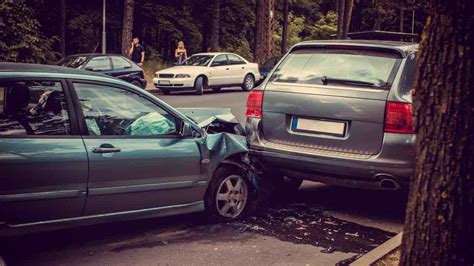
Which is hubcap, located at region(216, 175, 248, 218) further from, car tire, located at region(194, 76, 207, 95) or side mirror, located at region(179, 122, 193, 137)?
car tire, located at region(194, 76, 207, 95)

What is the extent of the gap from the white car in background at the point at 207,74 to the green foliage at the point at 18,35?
16.8ft

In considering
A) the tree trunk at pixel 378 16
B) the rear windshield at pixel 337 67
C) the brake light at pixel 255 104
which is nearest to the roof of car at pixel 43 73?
the brake light at pixel 255 104

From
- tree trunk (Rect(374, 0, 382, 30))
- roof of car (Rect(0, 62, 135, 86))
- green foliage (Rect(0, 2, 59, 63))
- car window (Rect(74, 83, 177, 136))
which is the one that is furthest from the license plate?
tree trunk (Rect(374, 0, 382, 30))

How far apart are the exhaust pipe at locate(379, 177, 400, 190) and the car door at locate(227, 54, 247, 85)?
62.0 feet

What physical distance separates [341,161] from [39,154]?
108 inches

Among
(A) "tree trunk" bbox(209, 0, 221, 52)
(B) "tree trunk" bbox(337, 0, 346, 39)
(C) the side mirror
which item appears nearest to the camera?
(C) the side mirror

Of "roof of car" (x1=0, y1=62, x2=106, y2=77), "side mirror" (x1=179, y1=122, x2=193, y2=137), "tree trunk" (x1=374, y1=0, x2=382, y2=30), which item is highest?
"tree trunk" (x1=374, y1=0, x2=382, y2=30)

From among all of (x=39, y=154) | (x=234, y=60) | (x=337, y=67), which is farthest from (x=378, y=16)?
(x=39, y=154)

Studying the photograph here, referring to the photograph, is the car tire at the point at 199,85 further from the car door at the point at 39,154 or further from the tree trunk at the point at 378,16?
the tree trunk at the point at 378,16

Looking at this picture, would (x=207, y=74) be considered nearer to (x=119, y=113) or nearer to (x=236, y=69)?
(x=236, y=69)

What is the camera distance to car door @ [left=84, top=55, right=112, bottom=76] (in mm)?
18297

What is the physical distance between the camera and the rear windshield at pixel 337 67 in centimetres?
598

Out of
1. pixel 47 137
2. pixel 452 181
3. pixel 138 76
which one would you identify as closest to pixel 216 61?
pixel 138 76

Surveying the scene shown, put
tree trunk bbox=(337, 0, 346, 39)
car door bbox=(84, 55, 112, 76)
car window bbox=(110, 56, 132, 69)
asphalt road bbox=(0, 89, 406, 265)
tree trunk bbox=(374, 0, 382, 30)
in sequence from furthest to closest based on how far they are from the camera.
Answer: tree trunk bbox=(374, 0, 382, 30), tree trunk bbox=(337, 0, 346, 39), car window bbox=(110, 56, 132, 69), car door bbox=(84, 55, 112, 76), asphalt road bbox=(0, 89, 406, 265)
